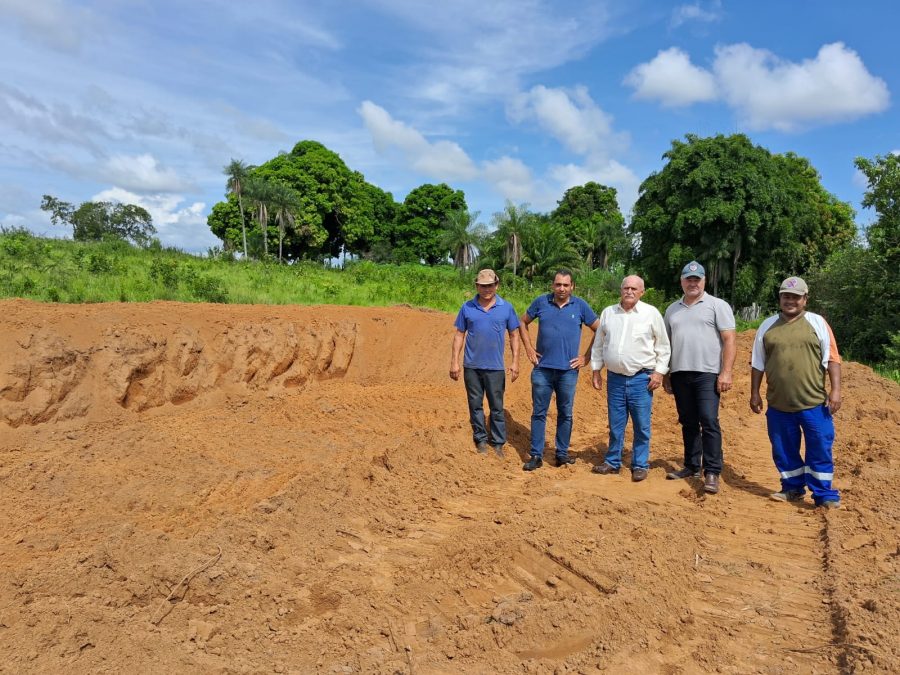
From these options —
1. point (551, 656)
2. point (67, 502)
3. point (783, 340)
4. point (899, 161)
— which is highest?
point (899, 161)

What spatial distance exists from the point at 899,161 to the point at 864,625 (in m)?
13.2

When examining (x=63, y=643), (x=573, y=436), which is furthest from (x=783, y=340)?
(x=63, y=643)

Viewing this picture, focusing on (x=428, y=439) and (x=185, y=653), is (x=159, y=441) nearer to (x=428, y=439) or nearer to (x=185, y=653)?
(x=428, y=439)

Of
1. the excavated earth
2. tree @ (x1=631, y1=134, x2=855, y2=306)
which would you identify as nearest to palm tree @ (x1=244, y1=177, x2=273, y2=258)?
tree @ (x1=631, y1=134, x2=855, y2=306)

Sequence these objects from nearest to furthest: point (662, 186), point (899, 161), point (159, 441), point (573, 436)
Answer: point (159, 441) → point (573, 436) → point (899, 161) → point (662, 186)

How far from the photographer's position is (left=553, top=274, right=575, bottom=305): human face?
17.6 feet

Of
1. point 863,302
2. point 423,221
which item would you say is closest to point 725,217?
point 863,302

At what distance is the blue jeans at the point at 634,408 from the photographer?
5.11 meters

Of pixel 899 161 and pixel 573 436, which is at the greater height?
pixel 899 161

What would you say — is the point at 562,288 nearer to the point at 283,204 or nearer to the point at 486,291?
the point at 486,291

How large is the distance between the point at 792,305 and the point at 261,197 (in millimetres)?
30135

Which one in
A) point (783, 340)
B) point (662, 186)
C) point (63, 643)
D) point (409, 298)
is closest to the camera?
point (63, 643)

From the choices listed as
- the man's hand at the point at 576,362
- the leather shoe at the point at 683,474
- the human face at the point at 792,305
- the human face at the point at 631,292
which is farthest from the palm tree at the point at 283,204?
the human face at the point at 792,305

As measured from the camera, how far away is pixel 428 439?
616 cm
